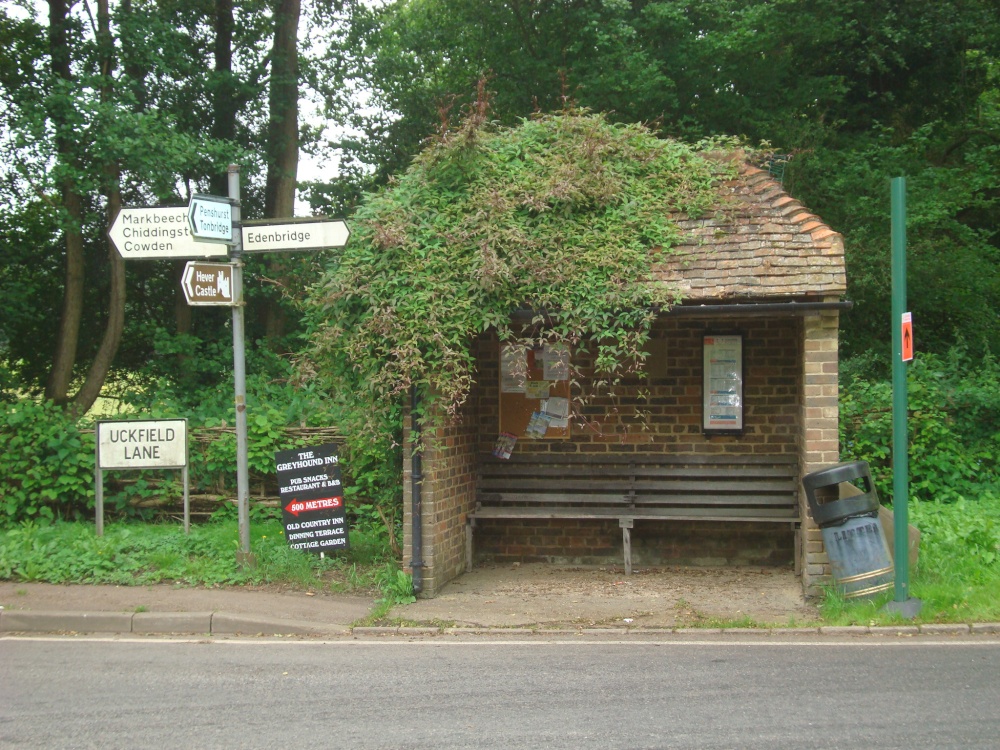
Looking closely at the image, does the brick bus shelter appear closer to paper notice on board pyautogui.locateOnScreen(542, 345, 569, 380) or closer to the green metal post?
paper notice on board pyautogui.locateOnScreen(542, 345, 569, 380)

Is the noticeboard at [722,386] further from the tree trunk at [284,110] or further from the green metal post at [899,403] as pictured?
the tree trunk at [284,110]

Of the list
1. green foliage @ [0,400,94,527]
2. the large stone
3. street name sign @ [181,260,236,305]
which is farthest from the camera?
green foliage @ [0,400,94,527]

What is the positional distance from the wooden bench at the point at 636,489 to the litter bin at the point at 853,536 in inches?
54.1

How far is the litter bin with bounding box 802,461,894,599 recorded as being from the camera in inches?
294

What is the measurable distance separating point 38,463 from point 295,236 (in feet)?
14.5

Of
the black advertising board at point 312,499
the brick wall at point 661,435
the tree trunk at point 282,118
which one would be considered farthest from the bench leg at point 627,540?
the tree trunk at point 282,118

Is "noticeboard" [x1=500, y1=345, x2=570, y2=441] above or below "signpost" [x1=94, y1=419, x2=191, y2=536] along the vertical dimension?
above

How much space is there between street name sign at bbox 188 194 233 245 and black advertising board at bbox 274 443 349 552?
215 cm

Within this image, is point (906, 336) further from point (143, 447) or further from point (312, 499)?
point (143, 447)

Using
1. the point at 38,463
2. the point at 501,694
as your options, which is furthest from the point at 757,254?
the point at 38,463

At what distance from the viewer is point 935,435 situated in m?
11.4

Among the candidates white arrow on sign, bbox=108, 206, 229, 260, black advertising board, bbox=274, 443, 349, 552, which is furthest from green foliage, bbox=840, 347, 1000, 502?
white arrow on sign, bbox=108, 206, 229, 260

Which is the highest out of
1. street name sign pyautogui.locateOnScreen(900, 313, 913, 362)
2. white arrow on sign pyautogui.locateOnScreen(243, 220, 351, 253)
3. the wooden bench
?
white arrow on sign pyautogui.locateOnScreen(243, 220, 351, 253)

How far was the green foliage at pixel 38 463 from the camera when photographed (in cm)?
1029
